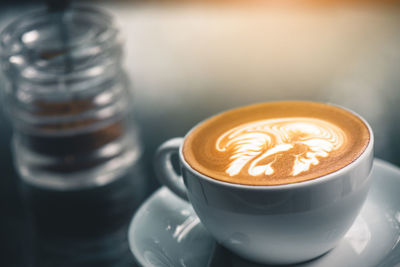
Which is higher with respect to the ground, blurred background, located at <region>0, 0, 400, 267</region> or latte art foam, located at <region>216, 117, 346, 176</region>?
latte art foam, located at <region>216, 117, 346, 176</region>

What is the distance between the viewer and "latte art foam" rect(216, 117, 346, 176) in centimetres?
60

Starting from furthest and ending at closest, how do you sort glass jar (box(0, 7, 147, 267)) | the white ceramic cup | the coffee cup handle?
glass jar (box(0, 7, 147, 267)) → the coffee cup handle → the white ceramic cup

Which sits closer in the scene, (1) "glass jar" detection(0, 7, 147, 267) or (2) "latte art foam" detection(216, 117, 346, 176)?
(2) "latte art foam" detection(216, 117, 346, 176)

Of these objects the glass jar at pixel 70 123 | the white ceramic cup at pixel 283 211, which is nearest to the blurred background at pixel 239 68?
the glass jar at pixel 70 123

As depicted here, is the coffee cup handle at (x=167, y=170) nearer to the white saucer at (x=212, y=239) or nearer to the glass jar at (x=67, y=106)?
the white saucer at (x=212, y=239)

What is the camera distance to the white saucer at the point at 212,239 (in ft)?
1.99

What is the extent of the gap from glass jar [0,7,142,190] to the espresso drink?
29 cm

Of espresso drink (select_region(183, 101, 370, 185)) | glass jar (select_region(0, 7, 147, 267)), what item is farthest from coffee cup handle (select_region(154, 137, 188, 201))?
glass jar (select_region(0, 7, 147, 267))

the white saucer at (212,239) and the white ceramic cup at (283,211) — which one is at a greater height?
the white ceramic cup at (283,211)

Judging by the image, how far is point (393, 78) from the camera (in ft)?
3.60

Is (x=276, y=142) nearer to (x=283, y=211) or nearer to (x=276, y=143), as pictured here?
(x=276, y=143)

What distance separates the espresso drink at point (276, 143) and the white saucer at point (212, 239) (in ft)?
0.33

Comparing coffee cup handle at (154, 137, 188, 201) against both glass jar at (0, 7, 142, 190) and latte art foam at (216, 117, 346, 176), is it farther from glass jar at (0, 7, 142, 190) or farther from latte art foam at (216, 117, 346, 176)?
glass jar at (0, 7, 142, 190)

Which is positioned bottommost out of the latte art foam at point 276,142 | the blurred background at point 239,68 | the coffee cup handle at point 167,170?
the blurred background at point 239,68
